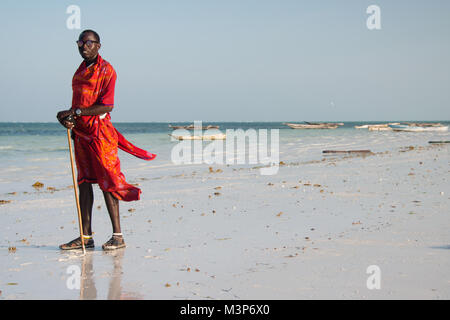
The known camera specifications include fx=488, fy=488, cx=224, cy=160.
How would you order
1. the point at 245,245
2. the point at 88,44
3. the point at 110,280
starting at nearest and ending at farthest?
the point at 110,280
the point at 88,44
the point at 245,245

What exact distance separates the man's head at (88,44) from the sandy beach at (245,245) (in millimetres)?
1727

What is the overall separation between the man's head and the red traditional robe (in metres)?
0.08

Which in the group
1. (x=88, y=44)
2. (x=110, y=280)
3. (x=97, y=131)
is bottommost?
(x=110, y=280)

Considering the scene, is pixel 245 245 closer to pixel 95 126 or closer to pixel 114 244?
pixel 114 244

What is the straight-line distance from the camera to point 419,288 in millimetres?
3029

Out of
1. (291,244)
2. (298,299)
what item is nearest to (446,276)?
(298,299)

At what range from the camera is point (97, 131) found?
425cm

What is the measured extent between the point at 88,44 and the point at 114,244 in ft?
5.79

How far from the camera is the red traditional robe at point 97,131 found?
13.9 ft

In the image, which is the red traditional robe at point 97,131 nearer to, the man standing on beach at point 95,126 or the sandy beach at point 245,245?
the man standing on beach at point 95,126

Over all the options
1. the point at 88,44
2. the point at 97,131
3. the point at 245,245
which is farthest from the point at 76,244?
the point at 88,44

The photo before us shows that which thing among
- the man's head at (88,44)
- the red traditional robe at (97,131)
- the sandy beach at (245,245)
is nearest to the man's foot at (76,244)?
the sandy beach at (245,245)
